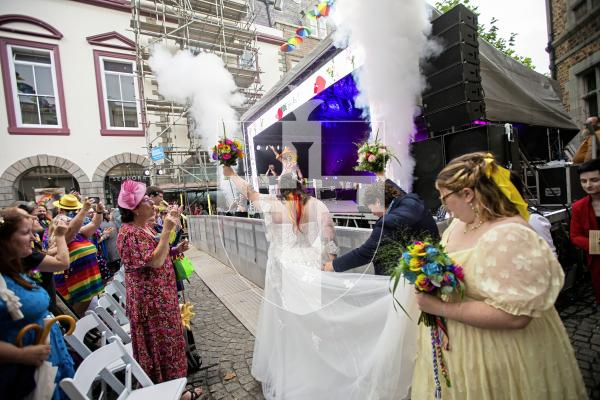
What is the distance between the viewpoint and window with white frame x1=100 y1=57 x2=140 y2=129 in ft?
41.9

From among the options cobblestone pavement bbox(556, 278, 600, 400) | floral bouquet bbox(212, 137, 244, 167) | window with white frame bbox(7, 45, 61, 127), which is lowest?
cobblestone pavement bbox(556, 278, 600, 400)

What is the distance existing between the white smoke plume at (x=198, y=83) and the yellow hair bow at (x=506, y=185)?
897 cm

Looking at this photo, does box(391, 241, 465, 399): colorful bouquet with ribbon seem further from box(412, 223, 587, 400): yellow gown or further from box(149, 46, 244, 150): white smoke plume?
box(149, 46, 244, 150): white smoke plume

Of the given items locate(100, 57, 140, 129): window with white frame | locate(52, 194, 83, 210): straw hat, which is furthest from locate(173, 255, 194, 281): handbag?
locate(100, 57, 140, 129): window with white frame

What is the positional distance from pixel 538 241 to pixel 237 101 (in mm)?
11983

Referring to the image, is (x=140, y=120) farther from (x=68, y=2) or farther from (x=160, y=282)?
(x=160, y=282)

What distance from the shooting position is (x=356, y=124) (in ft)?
25.9

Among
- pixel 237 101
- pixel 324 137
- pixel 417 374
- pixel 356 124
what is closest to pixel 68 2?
pixel 237 101


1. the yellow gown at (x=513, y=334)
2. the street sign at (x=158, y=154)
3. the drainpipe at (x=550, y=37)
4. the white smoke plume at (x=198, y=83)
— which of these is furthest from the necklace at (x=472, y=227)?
the street sign at (x=158, y=154)

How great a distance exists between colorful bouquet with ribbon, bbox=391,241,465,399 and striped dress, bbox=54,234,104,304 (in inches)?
142

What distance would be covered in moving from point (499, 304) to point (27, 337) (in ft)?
7.44

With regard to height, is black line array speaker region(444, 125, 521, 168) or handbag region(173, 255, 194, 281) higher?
black line array speaker region(444, 125, 521, 168)

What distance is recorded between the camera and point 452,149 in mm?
3516

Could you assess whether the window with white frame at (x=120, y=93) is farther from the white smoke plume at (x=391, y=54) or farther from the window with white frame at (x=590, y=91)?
the window with white frame at (x=590, y=91)
